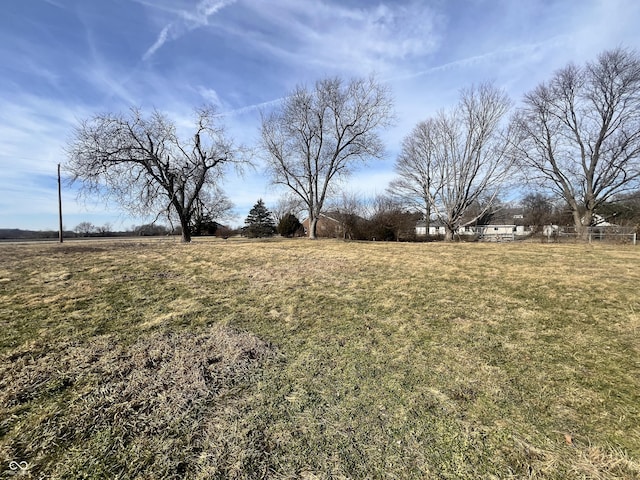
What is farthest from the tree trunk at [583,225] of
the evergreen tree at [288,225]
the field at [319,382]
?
the evergreen tree at [288,225]

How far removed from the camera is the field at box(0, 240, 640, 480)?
1.74 meters

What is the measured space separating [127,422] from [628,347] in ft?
15.5

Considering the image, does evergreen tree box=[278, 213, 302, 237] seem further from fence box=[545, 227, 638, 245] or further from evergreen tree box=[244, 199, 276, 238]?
fence box=[545, 227, 638, 245]

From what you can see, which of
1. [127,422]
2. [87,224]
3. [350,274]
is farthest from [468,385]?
[87,224]

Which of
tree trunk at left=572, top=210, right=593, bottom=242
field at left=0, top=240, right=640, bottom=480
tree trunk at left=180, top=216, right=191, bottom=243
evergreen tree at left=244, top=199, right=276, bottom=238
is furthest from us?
evergreen tree at left=244, top=199, right=276, bottom=238

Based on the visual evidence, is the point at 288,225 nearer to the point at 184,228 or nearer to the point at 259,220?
the point at 259,220

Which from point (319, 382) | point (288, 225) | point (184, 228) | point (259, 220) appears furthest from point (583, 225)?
point (259, 220)

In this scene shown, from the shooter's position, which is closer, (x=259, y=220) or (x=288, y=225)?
(x=288, y=225)

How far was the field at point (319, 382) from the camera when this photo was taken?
1743 millimetres

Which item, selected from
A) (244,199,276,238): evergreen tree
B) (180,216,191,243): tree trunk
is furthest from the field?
(244,199,276,238): evergreen tree

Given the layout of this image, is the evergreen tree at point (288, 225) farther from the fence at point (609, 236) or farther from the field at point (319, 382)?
the field at point (319, 382)

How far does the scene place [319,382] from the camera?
2.55 metres

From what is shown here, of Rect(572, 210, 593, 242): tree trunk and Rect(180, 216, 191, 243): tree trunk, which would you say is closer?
Rect(180, 216, 191, 243): tree trunk

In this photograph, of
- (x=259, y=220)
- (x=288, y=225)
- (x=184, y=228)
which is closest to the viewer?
(x=184, y=228)
